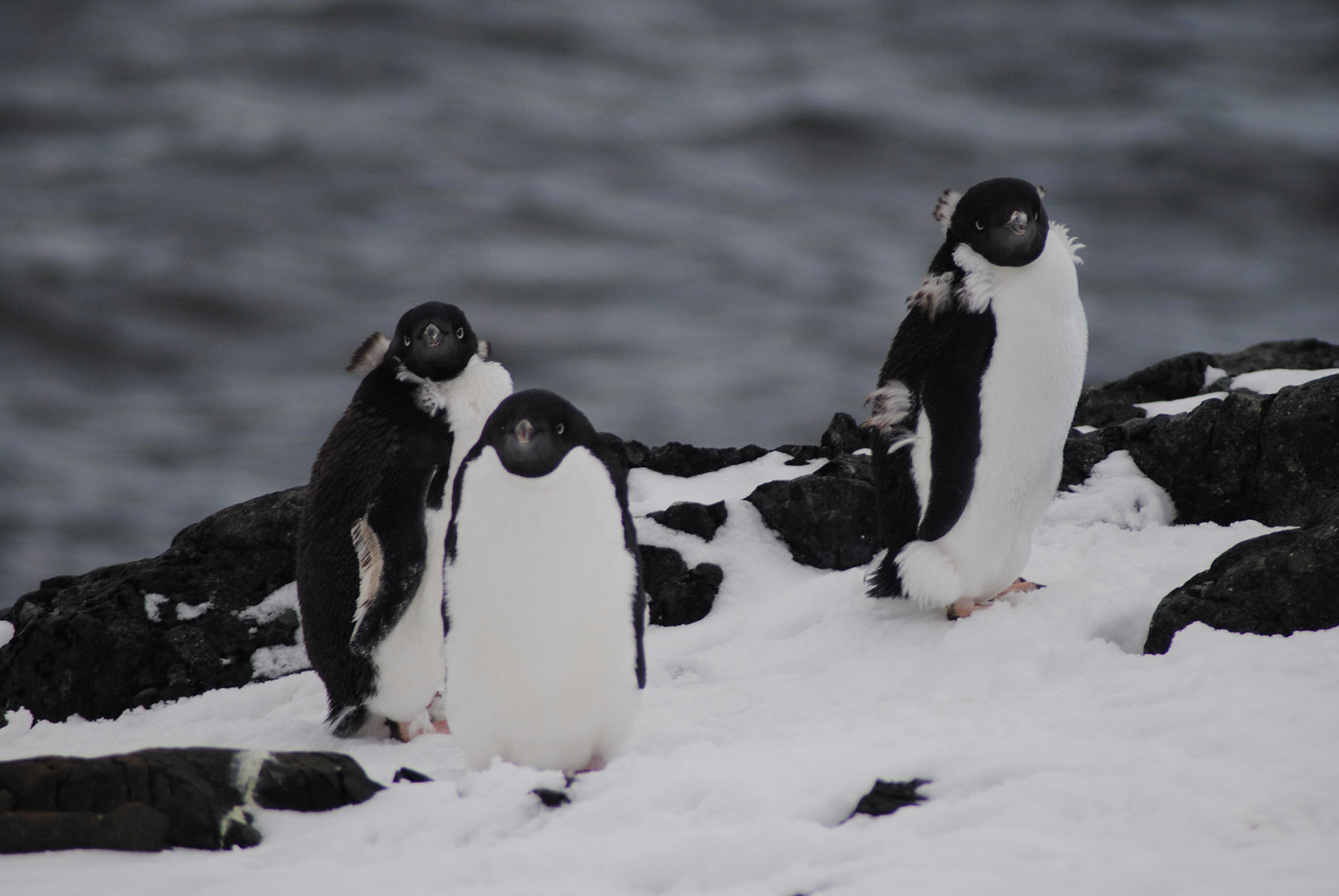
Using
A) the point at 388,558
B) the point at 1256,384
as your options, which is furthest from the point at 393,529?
the point at 1256,384

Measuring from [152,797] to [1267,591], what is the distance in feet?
8.86

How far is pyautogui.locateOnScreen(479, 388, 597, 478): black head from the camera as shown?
3.33m

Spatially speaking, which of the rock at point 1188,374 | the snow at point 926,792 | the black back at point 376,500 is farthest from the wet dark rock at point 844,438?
the black back at point 376,500

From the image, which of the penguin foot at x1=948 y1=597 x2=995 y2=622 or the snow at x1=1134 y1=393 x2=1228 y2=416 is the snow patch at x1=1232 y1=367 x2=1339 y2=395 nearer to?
the snow at x1=1134 y1=393 x2=1228 y2=416

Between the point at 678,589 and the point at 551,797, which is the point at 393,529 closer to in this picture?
the point at 678,589

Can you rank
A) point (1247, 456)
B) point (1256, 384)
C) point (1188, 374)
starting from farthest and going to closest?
point (1188, 374) → point (1256, 384) → point (1247, 456)

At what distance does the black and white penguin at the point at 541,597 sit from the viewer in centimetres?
340

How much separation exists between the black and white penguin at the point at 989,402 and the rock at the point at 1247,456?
2.57 ft

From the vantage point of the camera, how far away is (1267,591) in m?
3.51

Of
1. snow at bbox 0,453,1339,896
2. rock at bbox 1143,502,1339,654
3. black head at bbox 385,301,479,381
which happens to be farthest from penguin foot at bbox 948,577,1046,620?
black head at bbox 385,301,479,381

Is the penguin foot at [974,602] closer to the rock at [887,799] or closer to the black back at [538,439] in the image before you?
the black back at [538,439]

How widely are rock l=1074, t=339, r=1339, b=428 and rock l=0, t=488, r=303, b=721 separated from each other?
11.4 feet

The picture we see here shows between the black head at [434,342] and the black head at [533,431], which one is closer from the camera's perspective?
the black head at [533,431]

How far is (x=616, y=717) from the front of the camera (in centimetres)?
352
